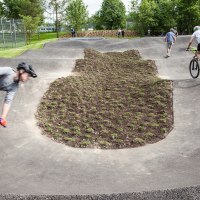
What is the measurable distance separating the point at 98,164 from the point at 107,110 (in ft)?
17.4

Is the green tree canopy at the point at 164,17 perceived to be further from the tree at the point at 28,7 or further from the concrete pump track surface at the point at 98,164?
the concrete pump track surface at the point at 98,164

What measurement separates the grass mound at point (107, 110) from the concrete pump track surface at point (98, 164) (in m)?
0.49

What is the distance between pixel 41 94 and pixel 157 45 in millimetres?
18899

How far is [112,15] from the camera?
8800 centimetres

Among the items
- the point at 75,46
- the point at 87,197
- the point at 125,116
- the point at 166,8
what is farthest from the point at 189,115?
the point at 166,8

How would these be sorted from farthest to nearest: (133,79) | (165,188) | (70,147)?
1. (133,79)
2. (70,147)
3. (165,188)

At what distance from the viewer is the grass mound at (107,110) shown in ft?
36.6

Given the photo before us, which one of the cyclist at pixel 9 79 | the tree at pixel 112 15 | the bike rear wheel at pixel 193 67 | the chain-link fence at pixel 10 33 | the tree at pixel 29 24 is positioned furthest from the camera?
the tree at pixel 112 15

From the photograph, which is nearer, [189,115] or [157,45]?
[189,115]

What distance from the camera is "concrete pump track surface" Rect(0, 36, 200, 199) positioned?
6602 millimetres

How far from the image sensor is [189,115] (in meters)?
12.7

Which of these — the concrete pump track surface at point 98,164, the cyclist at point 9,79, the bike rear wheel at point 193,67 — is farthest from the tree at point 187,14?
the cyclist at point 9,79

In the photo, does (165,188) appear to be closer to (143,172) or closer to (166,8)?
(143,172)

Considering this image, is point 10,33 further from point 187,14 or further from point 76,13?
point 187,14
